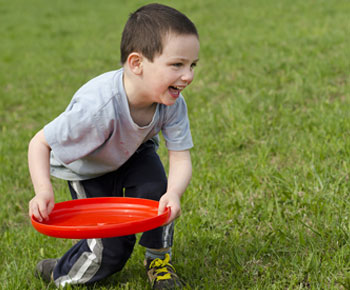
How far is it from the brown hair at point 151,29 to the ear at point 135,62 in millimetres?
23

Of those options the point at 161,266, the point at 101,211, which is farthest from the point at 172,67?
the point at 161,266

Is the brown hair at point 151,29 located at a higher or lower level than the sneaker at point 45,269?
higher

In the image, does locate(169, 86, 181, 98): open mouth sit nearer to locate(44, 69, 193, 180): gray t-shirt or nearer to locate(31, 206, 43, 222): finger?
locate(44, 69, 193, 180): gray t-shirt

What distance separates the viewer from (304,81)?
16.2 feet

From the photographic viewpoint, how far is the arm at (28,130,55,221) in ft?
7.09

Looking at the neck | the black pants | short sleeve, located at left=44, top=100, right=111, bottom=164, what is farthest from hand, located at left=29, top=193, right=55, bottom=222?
the neck

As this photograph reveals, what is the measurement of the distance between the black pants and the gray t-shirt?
0.10 metres

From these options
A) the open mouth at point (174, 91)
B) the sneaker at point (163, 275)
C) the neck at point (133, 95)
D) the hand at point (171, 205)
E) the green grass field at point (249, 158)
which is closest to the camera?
the hand at point (171, 205)

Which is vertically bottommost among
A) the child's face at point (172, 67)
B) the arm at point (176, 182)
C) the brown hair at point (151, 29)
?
the arm at point (176, 182)

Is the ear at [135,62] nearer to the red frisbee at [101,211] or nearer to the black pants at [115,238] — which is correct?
the black pants at [115,238]

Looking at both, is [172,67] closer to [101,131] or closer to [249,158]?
[101,131]

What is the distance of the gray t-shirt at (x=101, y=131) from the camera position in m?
2.30

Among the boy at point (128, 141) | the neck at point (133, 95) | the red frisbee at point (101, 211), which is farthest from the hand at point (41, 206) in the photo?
the neck at point (133, 95)

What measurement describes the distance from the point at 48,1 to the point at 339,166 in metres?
15.0
